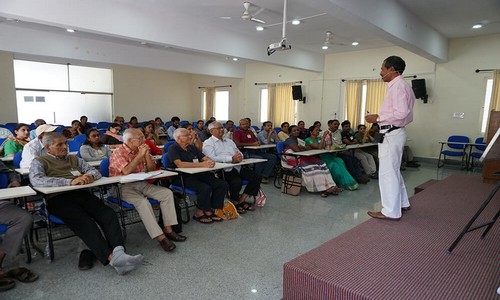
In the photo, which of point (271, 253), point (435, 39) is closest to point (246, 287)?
point (271, 253)

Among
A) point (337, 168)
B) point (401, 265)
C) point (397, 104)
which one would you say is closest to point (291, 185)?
point (337, 168)

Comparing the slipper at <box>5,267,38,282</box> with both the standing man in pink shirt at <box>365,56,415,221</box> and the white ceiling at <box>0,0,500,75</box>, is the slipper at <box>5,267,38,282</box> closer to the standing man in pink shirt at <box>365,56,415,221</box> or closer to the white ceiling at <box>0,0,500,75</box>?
the standing man in pink shirt at <box>365,56,415,221</box>

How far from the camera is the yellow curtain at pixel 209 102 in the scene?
42.2 feet

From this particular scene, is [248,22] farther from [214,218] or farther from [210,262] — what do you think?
[210,262]

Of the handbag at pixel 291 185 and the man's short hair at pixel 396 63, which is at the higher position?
the man's short hair at pixel 396 63

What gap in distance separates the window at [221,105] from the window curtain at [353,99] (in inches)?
195

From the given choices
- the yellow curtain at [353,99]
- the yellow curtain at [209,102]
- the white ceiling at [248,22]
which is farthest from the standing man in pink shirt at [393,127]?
the yellow curtain at [209,102]

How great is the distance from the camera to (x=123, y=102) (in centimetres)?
1129

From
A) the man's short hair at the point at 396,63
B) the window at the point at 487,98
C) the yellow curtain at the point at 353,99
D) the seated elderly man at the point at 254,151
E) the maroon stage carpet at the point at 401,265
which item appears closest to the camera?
the maroon stage carpet at the point at 401,265

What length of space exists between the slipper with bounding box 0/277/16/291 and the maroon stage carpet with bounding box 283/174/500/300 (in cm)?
200

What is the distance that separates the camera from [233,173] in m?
4.29

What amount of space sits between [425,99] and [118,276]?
8350 mm

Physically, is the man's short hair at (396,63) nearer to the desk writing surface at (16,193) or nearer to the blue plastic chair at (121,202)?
the blue plastic chair at (121,202)

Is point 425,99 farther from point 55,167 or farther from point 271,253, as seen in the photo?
point 55,167
